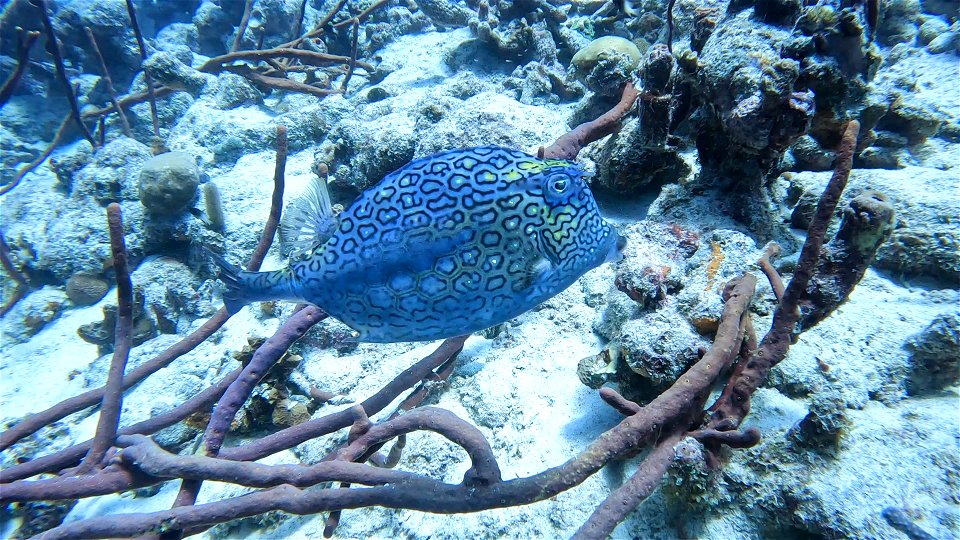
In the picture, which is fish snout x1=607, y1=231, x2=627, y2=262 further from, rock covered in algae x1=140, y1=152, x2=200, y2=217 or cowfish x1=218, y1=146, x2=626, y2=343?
rock covered in algae x1=140, y1=152, x2=200, y2=217

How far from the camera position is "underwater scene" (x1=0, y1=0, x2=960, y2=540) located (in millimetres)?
2006

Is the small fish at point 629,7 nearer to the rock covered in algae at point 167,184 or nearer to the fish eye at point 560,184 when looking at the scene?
the fish eye at point 560,184

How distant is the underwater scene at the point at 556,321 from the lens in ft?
6.58

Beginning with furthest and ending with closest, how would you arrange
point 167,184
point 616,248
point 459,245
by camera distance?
point 167,184
point 616,248
point 459,245

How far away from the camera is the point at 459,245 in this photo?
190 centimetres

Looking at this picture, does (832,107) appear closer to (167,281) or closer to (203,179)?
(167,281)

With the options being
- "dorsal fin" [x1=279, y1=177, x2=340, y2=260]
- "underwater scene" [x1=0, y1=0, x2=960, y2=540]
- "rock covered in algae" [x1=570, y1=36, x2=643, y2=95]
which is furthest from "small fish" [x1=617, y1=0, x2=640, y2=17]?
"dorsal fin" [x1=279, y1=177, x2=340, y2=260]

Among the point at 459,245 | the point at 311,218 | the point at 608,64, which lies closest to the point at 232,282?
the point at 311,218

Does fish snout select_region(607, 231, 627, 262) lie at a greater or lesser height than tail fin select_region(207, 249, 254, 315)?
lesser

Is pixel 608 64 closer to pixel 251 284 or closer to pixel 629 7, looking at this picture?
pixel 629 7

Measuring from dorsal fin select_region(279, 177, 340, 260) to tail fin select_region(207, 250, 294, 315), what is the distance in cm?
17

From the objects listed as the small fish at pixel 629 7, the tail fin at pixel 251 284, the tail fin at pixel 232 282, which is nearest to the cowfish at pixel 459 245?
the tail fin at pixel 251 284

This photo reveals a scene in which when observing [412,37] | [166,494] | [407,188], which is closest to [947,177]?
[407,188]

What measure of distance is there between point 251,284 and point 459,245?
1239mm
